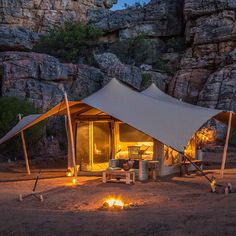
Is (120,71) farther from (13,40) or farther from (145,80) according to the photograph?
(13,40)

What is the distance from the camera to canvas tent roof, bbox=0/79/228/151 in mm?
8922

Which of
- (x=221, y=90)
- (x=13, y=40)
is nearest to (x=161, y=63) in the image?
(x=221, y=90)

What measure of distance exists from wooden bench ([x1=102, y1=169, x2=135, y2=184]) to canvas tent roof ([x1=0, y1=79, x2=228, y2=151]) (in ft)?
3.86

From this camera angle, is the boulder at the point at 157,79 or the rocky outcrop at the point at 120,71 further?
the boulder at the point at 157,79

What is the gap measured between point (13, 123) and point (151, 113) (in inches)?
340

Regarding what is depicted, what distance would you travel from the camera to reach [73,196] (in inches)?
306

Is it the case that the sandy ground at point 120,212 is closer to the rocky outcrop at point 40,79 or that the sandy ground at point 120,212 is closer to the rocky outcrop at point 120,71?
the rocky outcrop at point 40,79

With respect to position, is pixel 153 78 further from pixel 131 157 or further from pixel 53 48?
pixel 131 157

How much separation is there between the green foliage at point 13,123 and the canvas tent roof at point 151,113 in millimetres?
5904

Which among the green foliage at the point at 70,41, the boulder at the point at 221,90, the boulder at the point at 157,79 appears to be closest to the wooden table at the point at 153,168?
the boulder at the point at 221,90

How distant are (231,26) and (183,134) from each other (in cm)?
2078

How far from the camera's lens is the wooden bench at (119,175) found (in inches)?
374

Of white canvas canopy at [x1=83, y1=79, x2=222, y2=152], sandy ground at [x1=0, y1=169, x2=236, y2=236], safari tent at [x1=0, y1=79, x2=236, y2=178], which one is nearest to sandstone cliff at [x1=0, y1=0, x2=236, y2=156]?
safari tent at [x1=0, y1=79, x2=236, y2=178]

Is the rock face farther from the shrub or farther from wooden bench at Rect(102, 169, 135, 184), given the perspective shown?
wooden bench at Rect(102, 169, 135, 184)
